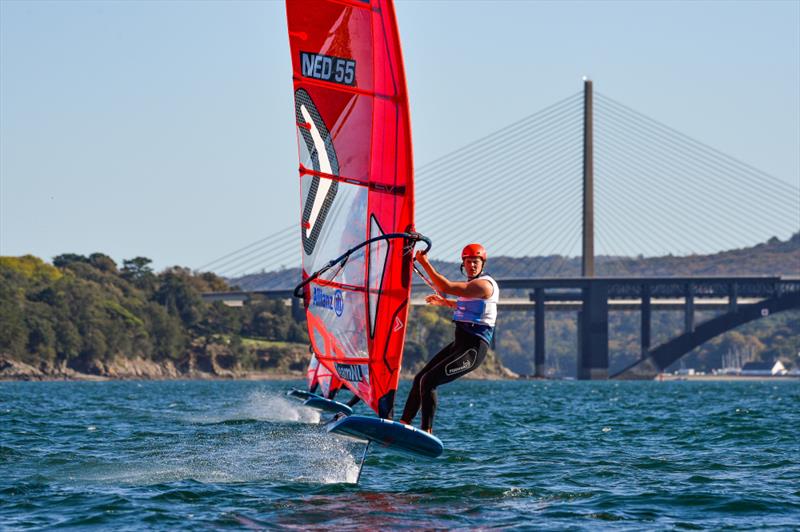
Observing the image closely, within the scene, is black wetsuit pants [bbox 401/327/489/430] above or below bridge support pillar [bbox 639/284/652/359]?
below

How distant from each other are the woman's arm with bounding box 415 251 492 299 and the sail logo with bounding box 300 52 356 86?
77.2 inches

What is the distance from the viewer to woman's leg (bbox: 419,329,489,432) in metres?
11.2

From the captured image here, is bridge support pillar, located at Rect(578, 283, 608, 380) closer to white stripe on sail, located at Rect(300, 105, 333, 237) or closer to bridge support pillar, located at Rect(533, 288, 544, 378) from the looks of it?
bridge support pillar, located at Rect(533, 288, 544, 378)

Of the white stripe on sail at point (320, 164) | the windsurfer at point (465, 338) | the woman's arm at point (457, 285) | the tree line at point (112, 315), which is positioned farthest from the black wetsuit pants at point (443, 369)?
the tree line at point (112, 315)

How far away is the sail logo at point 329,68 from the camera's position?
478 inches

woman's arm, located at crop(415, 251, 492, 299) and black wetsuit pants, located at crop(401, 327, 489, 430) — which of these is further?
black wetsuit pants, located at crop(401, 327, 489, 430)

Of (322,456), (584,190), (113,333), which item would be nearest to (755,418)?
(322,456)

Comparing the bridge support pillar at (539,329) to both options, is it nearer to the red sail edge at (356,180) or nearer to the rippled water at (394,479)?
the rippled water at (394,479)

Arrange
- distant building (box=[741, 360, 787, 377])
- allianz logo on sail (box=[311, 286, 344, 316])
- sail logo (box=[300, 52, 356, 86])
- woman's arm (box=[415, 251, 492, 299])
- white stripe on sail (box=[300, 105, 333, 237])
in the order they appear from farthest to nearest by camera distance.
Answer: distant building (box=[741, 360, 787, 377]), white stripe on sail (box=[300, 105, 333, 237]), allianz logo on sail (box=[311, 286, 344, 316]), sail logo (box=[300, 52, 356, 86]), woman's arm (box=[415, 251, 492, 299])

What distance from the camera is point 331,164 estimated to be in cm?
1261

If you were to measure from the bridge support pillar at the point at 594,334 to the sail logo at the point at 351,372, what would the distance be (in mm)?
86604

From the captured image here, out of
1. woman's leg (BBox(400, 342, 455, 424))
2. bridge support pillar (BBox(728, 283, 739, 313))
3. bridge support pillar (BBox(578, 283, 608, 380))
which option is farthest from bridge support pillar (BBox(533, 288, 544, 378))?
woman's leg (BBox(400, 342, 455, 424))

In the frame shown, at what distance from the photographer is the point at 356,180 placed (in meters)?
12.1

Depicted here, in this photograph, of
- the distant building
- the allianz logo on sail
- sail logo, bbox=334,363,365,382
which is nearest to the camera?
sail logo, bbox=334,363,365,382
